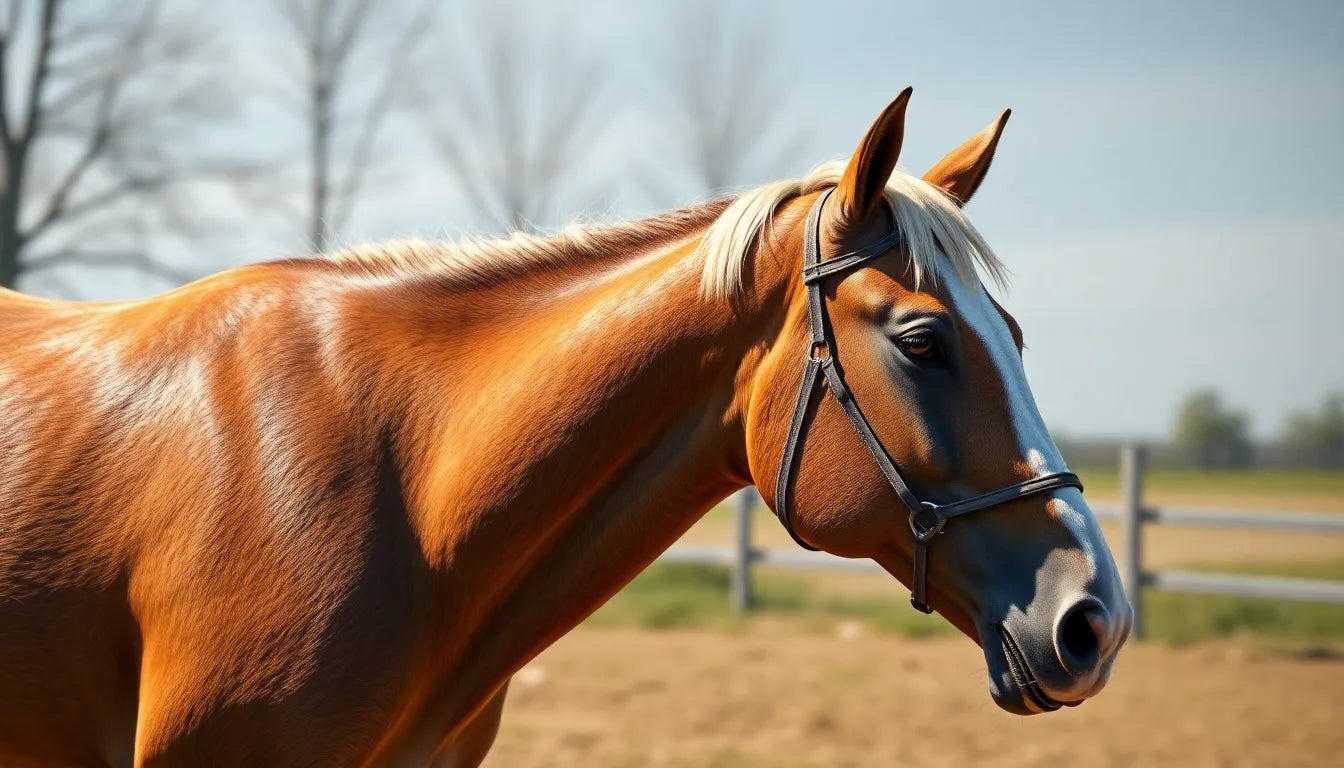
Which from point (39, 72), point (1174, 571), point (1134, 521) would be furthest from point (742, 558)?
point (39, 72)

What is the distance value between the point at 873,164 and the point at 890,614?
903 centimetres

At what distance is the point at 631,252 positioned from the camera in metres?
2.52

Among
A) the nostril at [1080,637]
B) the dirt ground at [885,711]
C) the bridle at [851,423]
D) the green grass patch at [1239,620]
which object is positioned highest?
the bridle at [851,423]

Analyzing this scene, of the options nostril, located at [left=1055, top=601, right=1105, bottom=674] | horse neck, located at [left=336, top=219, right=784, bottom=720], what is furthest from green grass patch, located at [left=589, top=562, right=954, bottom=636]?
nostril, located at [left=1055, top=601, right=1105, bottom=674]

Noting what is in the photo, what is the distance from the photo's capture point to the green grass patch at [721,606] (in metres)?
10.2

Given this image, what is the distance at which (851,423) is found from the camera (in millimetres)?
2131

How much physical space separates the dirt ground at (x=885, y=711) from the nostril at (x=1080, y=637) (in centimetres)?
419

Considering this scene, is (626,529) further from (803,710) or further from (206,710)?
(803,710)

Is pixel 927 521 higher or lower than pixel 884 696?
higher

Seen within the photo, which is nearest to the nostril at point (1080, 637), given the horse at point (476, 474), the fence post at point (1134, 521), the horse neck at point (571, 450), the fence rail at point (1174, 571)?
the horse at point (476, 474)

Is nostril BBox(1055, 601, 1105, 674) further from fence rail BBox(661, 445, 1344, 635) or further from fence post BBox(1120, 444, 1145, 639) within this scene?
fence post BBox(1120, 444, 1145, 639)

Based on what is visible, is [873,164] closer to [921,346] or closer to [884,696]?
[921,346]

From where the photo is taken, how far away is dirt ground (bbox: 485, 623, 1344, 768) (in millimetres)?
6098

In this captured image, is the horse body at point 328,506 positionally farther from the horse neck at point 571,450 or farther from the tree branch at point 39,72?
the tree branch at point 39,72
